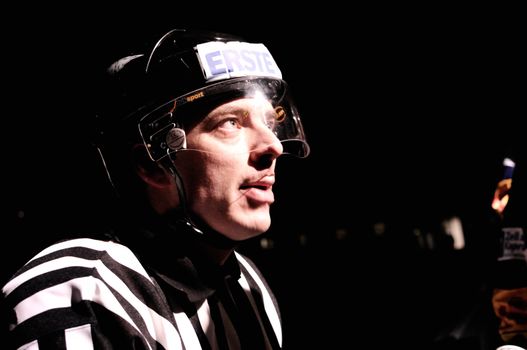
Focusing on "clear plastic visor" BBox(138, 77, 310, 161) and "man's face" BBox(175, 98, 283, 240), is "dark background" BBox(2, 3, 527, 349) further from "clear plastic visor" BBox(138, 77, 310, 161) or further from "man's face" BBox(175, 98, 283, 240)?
"man's face" BBox(175, 98, 283, 240)

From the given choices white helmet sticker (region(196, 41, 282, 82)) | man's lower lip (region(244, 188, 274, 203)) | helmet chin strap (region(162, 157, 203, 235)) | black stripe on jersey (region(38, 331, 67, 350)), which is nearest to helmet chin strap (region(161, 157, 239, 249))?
helmet chin strap (region(162, 157, 203, 235))

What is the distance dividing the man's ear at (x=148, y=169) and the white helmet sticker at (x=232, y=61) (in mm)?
275

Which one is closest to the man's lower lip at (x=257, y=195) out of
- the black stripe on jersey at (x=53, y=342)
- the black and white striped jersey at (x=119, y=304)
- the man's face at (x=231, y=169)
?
the man's face at (x=231, y=169)

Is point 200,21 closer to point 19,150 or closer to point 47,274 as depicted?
point 19,150

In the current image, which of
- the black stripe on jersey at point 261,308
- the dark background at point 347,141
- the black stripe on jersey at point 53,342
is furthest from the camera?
the dark background at point 347,141

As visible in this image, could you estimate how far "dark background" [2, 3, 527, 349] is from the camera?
2.87 metres

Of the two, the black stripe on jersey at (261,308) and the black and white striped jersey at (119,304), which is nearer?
the black and white striped jersey at (119,304)

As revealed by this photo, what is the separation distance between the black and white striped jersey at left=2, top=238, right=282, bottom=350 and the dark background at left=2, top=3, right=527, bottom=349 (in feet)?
1.10

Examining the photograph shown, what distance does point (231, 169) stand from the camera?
119 centimetres

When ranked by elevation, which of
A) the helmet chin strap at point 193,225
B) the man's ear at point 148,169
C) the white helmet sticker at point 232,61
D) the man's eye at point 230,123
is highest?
the white helmet sticker at point 232,61

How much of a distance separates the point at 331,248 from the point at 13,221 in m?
4.86

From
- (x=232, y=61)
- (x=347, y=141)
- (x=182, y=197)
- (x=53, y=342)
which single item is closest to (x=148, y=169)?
(x=182, y=197)

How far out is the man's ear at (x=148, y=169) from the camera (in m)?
1.27

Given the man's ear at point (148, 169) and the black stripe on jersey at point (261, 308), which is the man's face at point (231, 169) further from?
the black stripe on jersey at point (261, 308)
